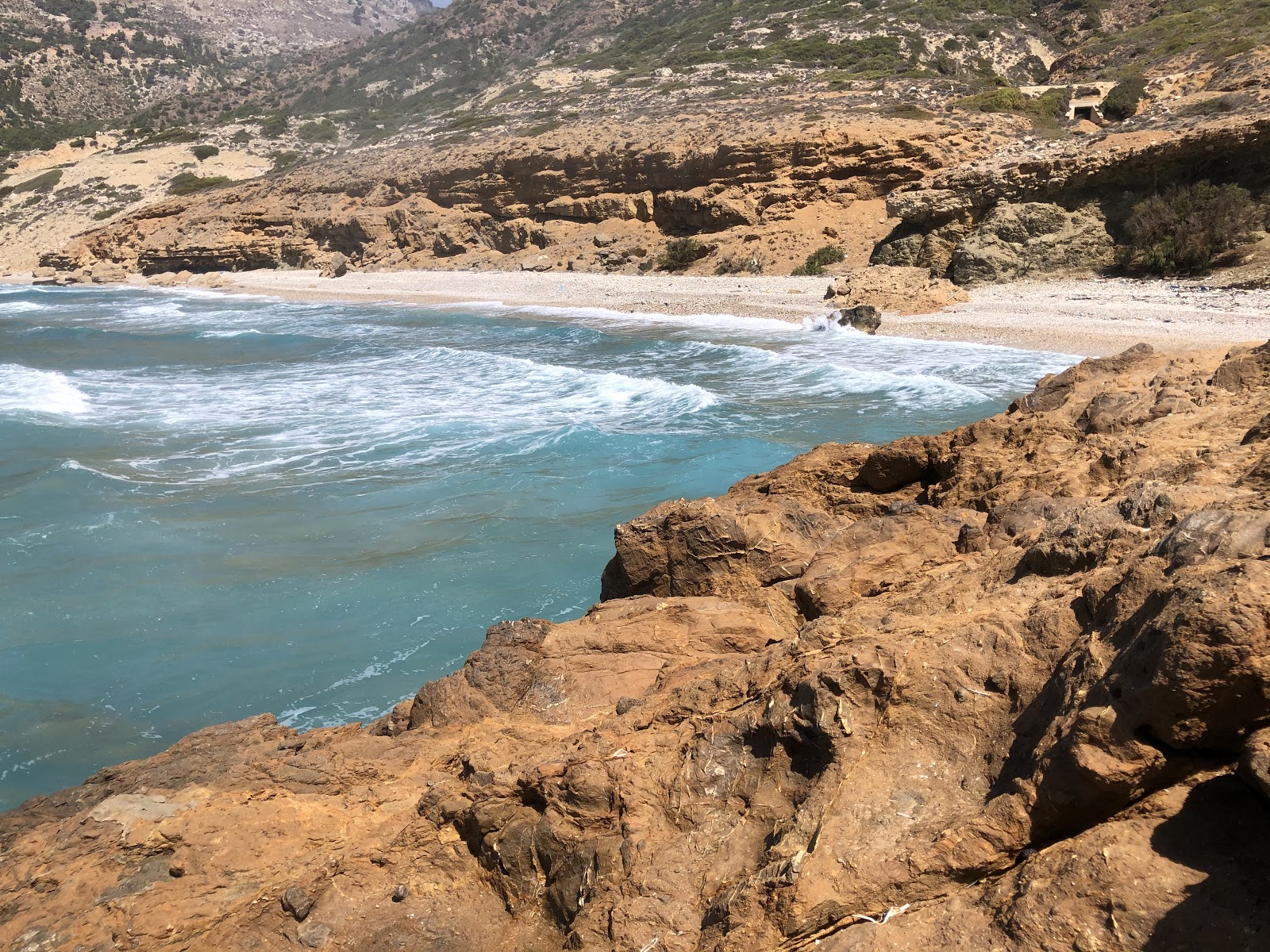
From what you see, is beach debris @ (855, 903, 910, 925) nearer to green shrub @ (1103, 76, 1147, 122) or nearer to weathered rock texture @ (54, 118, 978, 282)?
weathered rock texture @ (54, 118, 978, 282)

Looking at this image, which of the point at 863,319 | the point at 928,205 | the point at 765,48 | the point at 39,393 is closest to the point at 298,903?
the point at 863,319

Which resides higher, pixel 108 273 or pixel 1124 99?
pixel 1124 99

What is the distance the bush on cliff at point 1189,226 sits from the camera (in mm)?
17625

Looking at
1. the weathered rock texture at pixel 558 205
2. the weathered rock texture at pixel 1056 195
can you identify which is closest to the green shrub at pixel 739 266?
the weathered rock texture at pixel 558 205

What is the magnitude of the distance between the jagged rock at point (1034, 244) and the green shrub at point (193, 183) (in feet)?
142

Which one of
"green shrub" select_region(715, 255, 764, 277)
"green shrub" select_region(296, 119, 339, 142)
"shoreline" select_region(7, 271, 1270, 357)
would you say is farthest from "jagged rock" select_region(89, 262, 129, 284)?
"green shrub" select_region(715, 255, 764, 277)

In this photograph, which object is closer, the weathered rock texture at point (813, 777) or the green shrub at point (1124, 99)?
the weathered rock texture at point (813, 777)

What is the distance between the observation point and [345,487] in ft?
36.7

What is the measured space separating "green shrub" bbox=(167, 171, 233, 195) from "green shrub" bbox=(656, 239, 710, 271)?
32.0m

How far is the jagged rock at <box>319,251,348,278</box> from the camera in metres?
38.0

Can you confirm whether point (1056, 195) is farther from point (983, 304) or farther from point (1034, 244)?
point (983, 304)

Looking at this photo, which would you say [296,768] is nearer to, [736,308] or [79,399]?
[79,399]

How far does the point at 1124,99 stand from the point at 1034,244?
11.7 m

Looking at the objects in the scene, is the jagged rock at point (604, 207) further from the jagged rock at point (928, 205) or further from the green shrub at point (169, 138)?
the green shrub at point (169, 138)
